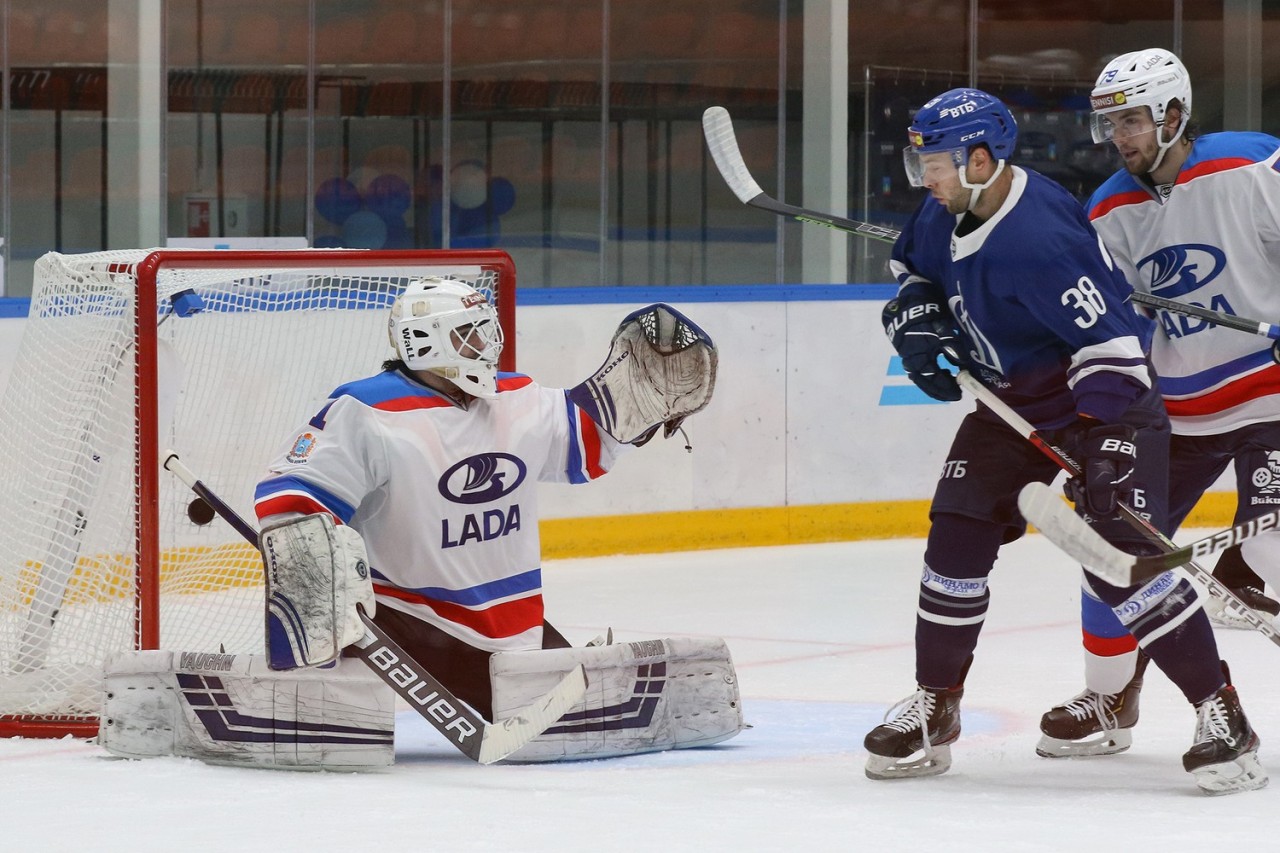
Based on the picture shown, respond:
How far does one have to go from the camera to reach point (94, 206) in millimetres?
6227

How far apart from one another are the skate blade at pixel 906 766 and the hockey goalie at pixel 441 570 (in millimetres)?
389

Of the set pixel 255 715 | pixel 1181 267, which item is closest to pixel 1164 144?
pixel 1181 267

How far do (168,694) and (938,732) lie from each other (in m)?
1.16

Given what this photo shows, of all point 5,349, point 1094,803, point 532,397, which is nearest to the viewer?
point 1094,803

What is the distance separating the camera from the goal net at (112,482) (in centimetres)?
346

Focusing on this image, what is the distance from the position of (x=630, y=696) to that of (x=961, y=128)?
39.8 inches

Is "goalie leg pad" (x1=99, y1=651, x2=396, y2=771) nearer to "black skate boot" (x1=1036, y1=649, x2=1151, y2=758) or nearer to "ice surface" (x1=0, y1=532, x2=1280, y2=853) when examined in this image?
"ice surface" (x1=0, y1=532, x2=1280, y2=853)

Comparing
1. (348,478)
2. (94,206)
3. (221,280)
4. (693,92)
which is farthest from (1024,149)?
(348,478)

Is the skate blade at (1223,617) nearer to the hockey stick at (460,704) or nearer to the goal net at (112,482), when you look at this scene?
the goal net at (112,482)

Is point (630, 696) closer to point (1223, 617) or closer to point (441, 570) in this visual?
point (441, 570)

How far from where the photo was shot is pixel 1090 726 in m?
3.14

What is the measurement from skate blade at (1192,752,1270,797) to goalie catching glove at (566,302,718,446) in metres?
0.93

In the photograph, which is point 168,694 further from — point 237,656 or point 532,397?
point 532,397

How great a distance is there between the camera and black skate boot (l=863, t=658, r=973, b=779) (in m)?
2.89
